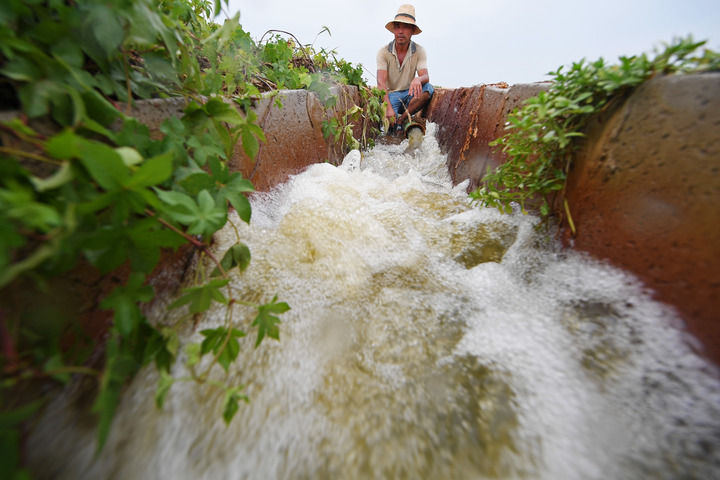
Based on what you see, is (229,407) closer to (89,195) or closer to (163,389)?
(163,389)

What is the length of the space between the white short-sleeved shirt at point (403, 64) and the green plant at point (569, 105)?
446cm

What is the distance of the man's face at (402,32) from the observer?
4664 mm

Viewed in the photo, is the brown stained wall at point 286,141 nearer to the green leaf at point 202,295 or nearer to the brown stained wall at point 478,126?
the green leaf at point 202,295

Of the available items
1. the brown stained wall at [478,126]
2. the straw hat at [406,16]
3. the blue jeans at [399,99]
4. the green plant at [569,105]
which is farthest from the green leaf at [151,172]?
the straw hat at [406,16]

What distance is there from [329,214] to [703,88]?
59.5 inches

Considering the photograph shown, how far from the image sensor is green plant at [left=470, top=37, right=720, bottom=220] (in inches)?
33.4

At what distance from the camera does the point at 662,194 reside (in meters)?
0.86

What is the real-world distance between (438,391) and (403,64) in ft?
17.8

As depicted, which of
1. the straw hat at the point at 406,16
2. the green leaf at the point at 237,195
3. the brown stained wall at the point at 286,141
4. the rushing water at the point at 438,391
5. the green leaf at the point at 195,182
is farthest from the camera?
the straw hat at the point at 406,16

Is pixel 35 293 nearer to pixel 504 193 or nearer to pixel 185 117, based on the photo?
pixel 185 117

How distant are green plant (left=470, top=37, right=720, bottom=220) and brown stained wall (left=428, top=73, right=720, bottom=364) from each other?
4 centimetres

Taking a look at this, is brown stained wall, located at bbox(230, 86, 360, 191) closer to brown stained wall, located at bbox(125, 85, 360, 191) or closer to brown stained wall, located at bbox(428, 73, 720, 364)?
brown stained wall, located at bbox(125, 85, 360, 191)

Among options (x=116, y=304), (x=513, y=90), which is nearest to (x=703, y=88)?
(x=513, y=90)

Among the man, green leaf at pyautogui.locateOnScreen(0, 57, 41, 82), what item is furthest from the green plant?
the man
